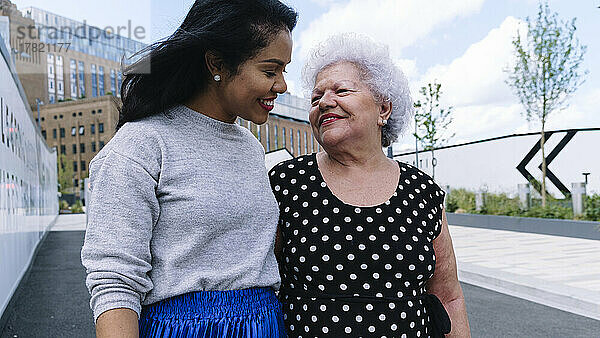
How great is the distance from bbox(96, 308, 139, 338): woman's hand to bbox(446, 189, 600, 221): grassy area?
625 inches

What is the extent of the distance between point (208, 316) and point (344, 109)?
90 centimetres

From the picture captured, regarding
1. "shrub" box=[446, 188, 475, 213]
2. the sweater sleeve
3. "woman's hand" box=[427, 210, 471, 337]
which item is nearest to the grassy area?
"shrub" box=[446, 188, 475, 213]

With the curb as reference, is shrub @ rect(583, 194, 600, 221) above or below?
above

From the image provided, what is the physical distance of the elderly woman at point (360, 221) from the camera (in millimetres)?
2027

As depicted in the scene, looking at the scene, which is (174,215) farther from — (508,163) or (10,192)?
(508,163)

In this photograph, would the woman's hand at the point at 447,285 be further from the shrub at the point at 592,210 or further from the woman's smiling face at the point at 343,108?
the shrub at the point at 592,210

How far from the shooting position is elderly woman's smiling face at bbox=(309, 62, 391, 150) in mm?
2215

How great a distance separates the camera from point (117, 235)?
4.83ft

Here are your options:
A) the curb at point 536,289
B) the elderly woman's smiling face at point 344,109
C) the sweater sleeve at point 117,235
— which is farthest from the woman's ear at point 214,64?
the curb at point 536,289

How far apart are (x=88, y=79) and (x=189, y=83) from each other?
107 m

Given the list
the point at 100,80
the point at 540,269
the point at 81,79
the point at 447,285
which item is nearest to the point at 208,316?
the point at 447,285

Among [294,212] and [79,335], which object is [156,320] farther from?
[79,335]

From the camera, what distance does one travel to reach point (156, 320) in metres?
1.63

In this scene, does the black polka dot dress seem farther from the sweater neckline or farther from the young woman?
the sweater neckline
